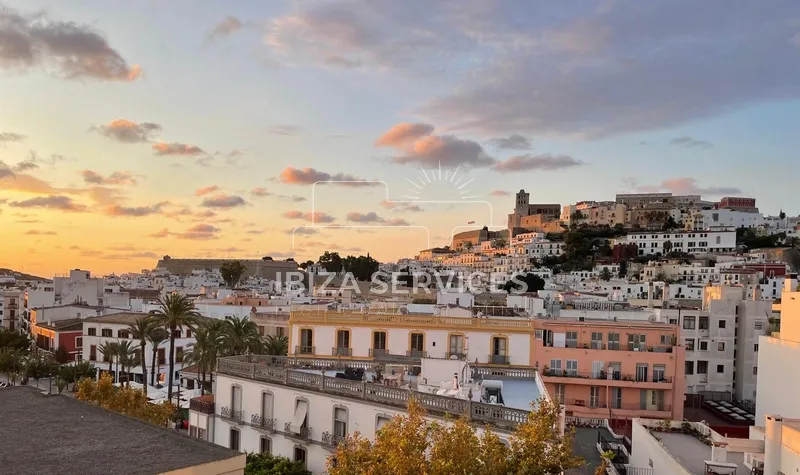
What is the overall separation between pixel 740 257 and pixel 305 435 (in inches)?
4571

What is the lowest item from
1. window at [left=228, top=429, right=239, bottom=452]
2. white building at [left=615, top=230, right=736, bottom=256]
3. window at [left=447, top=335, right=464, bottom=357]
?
window at [left=228, top=429, right=239, bottom=452]

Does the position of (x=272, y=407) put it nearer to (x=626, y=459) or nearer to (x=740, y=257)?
(x=626, y=459)

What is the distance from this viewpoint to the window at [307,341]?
32.0 meters

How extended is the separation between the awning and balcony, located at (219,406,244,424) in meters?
2.85

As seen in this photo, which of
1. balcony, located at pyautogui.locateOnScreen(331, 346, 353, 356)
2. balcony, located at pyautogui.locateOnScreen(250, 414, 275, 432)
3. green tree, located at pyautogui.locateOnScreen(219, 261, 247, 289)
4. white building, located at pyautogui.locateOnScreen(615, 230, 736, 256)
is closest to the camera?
balcony, located at pyautogui.locateOnScreen(250, 414, 275, 432)

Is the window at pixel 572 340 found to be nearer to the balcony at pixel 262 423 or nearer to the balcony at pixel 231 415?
the balcony at pixel 262 423

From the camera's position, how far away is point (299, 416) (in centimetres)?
2106

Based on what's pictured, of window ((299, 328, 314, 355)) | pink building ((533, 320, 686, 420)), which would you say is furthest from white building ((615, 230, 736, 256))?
window ((299, 328, 314, 355))

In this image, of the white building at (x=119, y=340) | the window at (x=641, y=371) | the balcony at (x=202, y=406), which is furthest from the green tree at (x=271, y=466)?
the white building at (x=119, y=340)

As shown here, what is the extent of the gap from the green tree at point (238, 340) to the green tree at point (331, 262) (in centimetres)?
8985

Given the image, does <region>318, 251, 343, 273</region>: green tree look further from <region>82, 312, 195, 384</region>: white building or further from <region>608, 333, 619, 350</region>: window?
<region>608, 333, 619, 350</region>: window

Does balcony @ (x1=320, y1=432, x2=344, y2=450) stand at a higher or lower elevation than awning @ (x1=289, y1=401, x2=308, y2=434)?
lower

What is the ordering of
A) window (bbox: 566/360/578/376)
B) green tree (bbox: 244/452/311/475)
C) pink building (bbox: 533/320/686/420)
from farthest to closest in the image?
window (bbox: 566/360/578/376), pink building (bbox: 533/320/686/420), green tree (bbox: 244/452/311/475)

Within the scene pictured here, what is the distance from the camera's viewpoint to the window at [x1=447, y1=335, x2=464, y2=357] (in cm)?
3088
